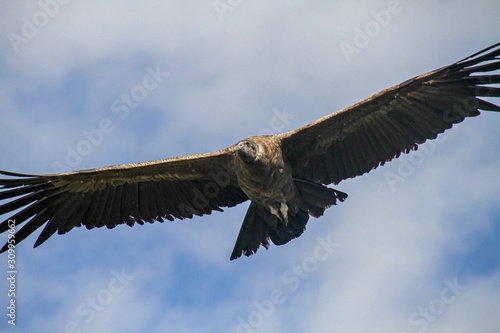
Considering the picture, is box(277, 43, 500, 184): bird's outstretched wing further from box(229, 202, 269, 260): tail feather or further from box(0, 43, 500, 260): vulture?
box(229, 202, 269, 260): tail feather

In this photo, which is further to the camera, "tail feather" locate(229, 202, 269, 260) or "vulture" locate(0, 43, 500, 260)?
"tail feather" locate(229, 202, 269, 260)

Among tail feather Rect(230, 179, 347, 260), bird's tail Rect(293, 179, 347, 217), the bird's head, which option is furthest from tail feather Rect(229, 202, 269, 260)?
the bird's head

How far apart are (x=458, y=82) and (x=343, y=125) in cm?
175

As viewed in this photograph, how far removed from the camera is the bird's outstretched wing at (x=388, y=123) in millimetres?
9648

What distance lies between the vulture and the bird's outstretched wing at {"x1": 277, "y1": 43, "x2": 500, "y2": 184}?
1 centimetres

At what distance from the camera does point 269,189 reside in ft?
32.5

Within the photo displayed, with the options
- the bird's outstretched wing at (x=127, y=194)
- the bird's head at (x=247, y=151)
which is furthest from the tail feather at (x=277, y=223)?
the bird's head at (x=247, y=151)

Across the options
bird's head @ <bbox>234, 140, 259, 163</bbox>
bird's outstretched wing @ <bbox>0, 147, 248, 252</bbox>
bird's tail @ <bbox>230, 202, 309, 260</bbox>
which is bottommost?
bird's tail @ <bbox>230, 202, 309, 260</bbox>

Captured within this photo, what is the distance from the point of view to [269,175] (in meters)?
9.76

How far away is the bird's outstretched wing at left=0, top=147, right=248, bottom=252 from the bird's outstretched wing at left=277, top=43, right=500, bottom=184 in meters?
1.22

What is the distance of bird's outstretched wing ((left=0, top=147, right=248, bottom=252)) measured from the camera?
10250mm

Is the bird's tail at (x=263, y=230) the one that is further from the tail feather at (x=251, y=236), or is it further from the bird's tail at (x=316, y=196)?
the bird's tail at (x=316, y=196)

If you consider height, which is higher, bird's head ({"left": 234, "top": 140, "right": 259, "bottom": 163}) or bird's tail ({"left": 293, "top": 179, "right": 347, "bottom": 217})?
bird's head ({"left": 234, "top": 140, "right": 259, "bottom": 163})

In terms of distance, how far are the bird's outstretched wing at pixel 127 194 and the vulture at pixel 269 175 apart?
16 millimetres
